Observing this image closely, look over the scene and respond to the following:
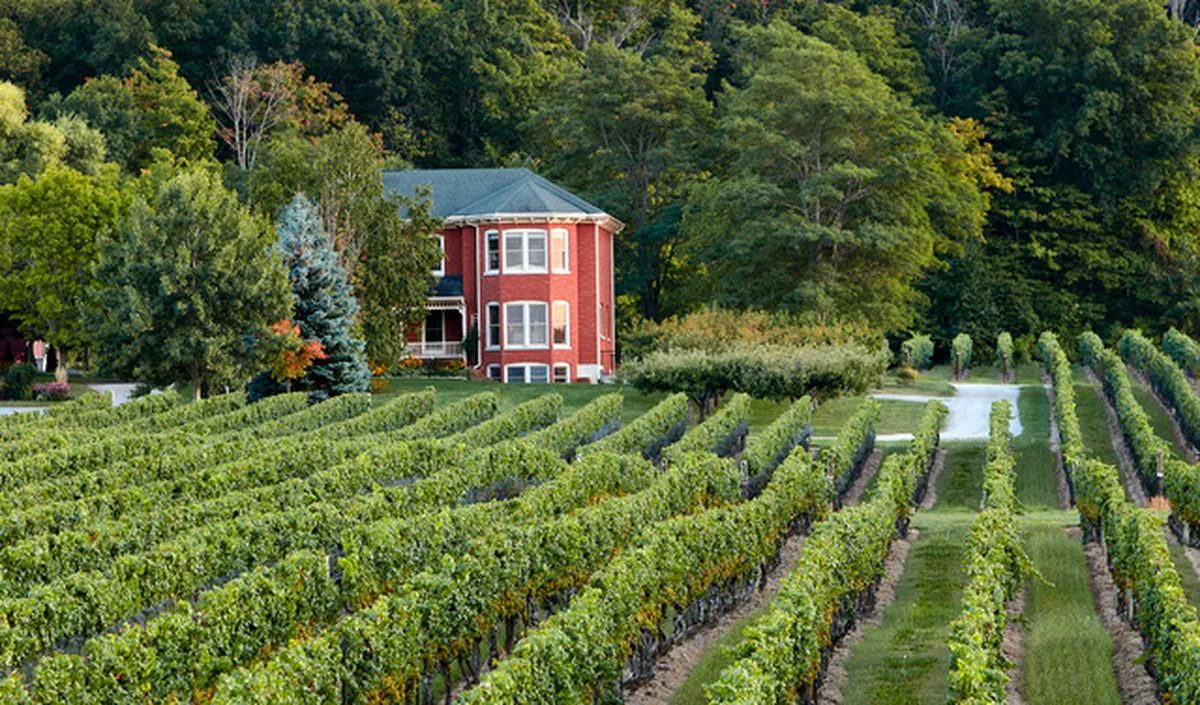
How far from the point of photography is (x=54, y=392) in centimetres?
5709

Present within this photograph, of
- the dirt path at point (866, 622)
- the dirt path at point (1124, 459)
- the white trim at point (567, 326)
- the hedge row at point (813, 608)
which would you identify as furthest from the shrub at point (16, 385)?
the hedge row at point (813, 608)

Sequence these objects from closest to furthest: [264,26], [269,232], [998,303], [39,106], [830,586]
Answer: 1. [830,586]
2. [269,232]
3. [998,303]
4. [39,106]
5. [264,26]

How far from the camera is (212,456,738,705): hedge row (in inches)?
651

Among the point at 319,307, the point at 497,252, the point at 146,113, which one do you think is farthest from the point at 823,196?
the point at 146,113

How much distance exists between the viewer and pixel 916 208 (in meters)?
63.8

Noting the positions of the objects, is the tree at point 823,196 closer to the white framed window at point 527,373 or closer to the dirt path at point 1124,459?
the white framed window at point 527,373

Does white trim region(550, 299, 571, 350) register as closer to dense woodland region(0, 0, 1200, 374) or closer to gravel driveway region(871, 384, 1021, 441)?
dense woodland region(0, 0, 1200, 374)

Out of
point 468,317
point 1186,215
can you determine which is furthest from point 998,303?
point 468,317

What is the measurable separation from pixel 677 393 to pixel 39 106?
45.3m

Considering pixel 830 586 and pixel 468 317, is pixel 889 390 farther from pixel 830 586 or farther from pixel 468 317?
pixel 830 586

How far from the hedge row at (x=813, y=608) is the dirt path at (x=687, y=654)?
35.2 inches

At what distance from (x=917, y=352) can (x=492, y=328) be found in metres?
A: 16.9

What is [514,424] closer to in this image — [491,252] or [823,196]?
[491,252]

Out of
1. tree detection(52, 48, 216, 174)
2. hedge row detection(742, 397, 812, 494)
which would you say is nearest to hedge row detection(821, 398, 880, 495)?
hedge row detection(742, 397, 812, 494)
